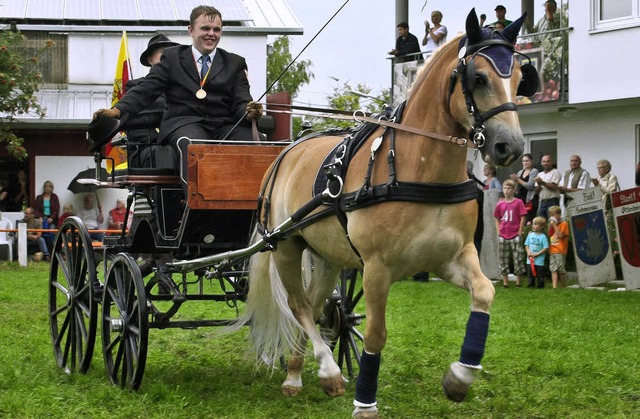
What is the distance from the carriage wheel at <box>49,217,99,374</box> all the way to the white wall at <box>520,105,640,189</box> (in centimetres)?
1232

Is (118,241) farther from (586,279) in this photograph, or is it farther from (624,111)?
(624,111)

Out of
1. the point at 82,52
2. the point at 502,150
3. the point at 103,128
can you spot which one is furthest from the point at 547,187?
the point at 82,52

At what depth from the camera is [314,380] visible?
776 cm

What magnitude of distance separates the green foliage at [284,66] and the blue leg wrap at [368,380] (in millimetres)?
45349

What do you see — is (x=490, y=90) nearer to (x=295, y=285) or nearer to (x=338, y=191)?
(x=338, y=191)

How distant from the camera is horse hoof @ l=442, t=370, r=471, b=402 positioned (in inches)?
219

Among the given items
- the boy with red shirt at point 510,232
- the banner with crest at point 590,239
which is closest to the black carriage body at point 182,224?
the banner with crest at point 590,239

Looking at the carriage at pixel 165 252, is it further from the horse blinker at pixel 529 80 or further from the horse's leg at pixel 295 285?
the horse blinker at pixel 529 80

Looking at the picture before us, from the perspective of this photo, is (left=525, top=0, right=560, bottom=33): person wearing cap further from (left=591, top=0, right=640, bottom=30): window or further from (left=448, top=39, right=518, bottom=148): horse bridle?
(left=448, top=39, right=518, bottom=148): horse bridle

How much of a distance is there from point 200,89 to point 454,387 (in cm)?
326

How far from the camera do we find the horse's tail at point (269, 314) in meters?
7.34

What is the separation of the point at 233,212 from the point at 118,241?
40.7 inches

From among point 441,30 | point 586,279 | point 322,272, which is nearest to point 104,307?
point 322,272

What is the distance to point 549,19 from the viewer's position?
1942 centimetres
